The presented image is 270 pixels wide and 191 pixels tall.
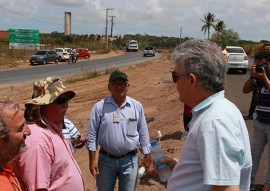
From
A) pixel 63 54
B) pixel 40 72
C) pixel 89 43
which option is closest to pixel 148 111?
pixel 40 72

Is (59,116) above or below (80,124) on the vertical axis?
above

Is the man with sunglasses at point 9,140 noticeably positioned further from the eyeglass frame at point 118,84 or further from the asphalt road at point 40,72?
the asphalt road at point 40,72

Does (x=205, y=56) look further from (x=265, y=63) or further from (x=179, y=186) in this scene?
(x=265, y=63)

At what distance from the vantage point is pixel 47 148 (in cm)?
237

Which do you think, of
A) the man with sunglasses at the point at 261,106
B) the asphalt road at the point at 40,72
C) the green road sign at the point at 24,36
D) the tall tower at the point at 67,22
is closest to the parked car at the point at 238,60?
the asphalt road at the point at 40,72

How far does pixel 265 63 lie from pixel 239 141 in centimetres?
318

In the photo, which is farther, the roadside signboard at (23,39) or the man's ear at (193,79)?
the roadside signboard at (23,39)

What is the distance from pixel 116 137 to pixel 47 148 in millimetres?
1578

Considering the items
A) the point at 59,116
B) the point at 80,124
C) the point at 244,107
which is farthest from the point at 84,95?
the point at 59,116

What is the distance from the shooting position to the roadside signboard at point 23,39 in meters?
51.4

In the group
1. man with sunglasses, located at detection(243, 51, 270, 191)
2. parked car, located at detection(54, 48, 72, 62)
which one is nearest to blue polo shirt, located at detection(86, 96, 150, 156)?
man with sunglasses, located at detection(243, 51, 270, 191)

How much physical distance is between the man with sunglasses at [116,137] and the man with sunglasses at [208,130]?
5.89 feet

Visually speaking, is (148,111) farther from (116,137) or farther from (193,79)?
(193,79)

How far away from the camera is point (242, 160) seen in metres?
1.88
